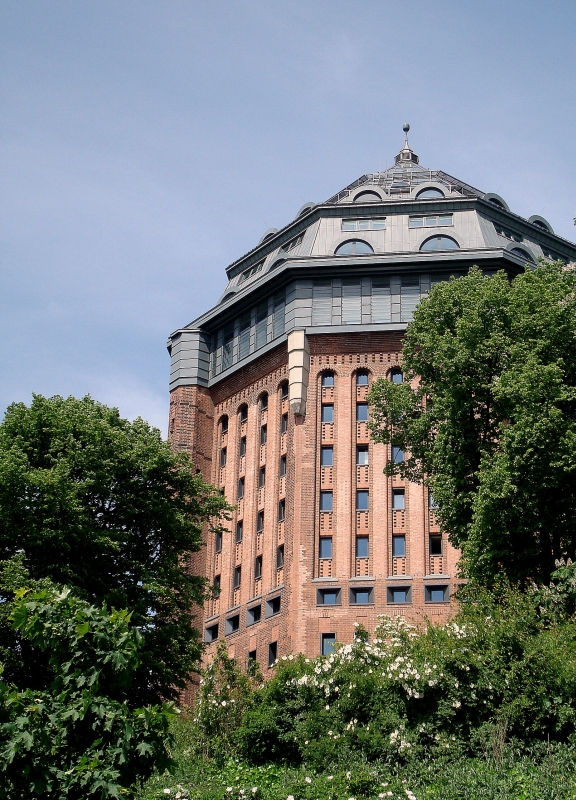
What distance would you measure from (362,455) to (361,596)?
293 inches

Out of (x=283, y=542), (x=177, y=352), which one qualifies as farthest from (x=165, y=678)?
(x=177, y=352)

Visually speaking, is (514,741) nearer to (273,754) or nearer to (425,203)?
(273,754)

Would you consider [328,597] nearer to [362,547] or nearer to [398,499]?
[362,547]

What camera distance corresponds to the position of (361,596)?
63250 millimetres

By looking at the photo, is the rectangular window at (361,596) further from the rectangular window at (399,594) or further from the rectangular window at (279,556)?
the rectangular window at (279,556)

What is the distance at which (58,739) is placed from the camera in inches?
867

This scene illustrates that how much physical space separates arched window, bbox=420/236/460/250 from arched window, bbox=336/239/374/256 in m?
3.00

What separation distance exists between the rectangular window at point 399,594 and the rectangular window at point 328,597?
2477 mm

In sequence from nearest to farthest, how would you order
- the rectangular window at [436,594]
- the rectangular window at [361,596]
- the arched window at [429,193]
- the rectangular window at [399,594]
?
the rectangular window at [436,594], the rectangular window at [399,594], the rectangular window at [361,596], the arched window at [429,193]

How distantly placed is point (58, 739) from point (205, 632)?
47306 mm

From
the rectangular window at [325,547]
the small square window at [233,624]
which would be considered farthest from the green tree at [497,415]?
the small square window at [233,624]

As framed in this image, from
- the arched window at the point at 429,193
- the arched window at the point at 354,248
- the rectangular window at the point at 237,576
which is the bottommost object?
the rectangular window at the point at 237,576

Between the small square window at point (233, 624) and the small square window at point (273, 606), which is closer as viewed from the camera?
the small square window at point (273, 606)

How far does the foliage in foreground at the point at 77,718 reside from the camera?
21.5 metres
